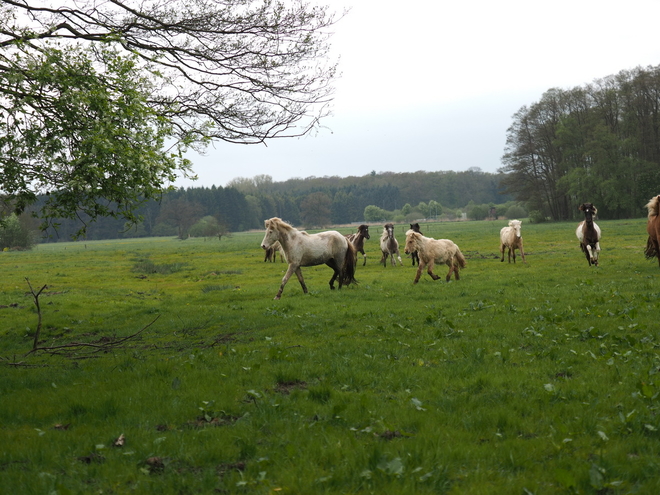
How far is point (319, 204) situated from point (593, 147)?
85.7m

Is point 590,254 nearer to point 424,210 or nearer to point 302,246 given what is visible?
point 302,246

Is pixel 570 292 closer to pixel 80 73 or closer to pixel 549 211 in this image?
pixel 80 73

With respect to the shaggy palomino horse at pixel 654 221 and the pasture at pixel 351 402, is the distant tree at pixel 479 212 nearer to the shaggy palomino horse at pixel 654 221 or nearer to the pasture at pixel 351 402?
the shaggy palomino horse at pixel 654 221

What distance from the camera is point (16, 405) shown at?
668 centimetres

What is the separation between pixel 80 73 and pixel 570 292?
524 inches

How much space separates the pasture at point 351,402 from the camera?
444 centimetres

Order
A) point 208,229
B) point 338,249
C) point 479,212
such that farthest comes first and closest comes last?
point 479,212
point 208,229
point 338,249

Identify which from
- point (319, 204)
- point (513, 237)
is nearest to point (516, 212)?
A: point (319, 204)

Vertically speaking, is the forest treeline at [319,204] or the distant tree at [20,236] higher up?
the forest treeline at [319,204]

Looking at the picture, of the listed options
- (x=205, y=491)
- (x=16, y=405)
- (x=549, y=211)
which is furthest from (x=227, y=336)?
(x=549, y=211)

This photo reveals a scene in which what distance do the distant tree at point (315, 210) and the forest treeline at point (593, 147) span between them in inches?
2748

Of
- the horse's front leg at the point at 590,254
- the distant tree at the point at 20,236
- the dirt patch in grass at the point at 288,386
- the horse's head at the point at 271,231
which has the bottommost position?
the dirt patch in grass at the point at 288,386

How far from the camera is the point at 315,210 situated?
477ft

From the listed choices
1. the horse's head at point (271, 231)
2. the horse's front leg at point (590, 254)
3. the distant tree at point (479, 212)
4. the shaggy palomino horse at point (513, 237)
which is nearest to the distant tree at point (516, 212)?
the distant tree at point (479, 212)
